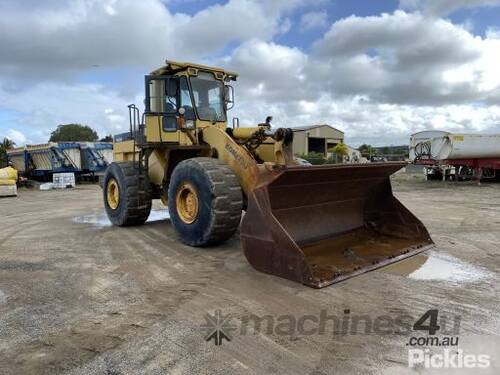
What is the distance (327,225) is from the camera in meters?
5.82

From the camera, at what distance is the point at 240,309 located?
389 cm

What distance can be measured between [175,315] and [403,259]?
292 centimetres

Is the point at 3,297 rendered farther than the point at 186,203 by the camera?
No

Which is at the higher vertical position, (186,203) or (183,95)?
(183,95)

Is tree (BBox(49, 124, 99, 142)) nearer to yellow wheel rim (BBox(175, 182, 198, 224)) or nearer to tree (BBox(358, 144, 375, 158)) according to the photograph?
tree (BBox(358, 144, 375, 158))

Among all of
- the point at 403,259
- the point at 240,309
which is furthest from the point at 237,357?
the point at 403,259

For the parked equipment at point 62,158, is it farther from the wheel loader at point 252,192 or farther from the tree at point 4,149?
the wheel loader at point 252,192

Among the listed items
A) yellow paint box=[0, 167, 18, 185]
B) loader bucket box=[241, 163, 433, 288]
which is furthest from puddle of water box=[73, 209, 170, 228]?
yellow paint box=[0, 167, 18, 185]

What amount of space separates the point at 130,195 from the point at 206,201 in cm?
255

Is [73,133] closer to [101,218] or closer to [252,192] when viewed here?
[101,218]

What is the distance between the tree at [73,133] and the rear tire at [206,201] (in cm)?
5393

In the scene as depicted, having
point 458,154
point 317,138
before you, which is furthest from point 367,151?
point 458,154

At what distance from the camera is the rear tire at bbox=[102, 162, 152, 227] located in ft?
25.4

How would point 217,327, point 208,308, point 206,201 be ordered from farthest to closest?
1. point 206,201
2. point 208,308
3. point 217,327
